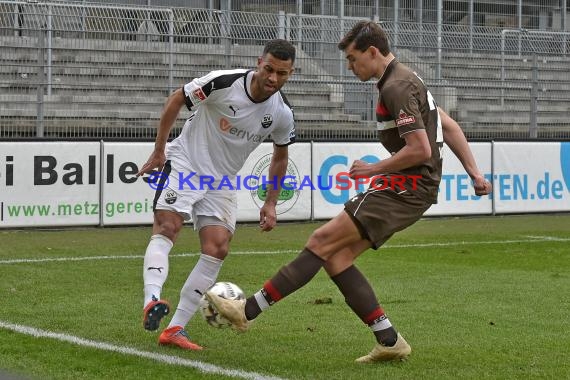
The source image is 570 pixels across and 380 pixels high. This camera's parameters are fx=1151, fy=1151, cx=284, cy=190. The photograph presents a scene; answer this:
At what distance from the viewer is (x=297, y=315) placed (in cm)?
848

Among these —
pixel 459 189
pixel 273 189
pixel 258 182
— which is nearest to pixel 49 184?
pixel 258 182

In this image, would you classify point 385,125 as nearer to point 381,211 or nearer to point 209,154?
point 381,211

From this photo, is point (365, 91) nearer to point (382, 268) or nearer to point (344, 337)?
point (382, 268)

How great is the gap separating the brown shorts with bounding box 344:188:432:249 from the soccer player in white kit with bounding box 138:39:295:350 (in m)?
1.02

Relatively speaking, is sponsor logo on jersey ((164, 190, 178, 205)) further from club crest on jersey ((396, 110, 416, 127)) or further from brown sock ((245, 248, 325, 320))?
club crest on jersey ((396, 110, 416, 127))

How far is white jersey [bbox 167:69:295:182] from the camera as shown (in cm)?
707

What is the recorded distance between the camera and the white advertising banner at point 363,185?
1800cm

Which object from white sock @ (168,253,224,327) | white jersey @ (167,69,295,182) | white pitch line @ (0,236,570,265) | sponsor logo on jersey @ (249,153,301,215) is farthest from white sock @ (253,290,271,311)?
sponsor logo on jersey @ (249,153,301,215)

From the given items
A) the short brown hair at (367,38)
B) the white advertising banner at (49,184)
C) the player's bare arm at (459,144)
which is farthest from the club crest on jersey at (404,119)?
the white advertising banner at (49,184)

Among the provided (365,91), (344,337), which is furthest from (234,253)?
(365,91)

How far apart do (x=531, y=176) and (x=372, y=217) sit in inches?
549

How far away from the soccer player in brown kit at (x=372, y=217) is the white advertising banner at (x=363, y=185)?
37.6 ft

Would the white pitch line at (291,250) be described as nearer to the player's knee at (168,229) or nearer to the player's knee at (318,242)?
the player's knee at (168,229)

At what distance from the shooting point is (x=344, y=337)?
295 inches
